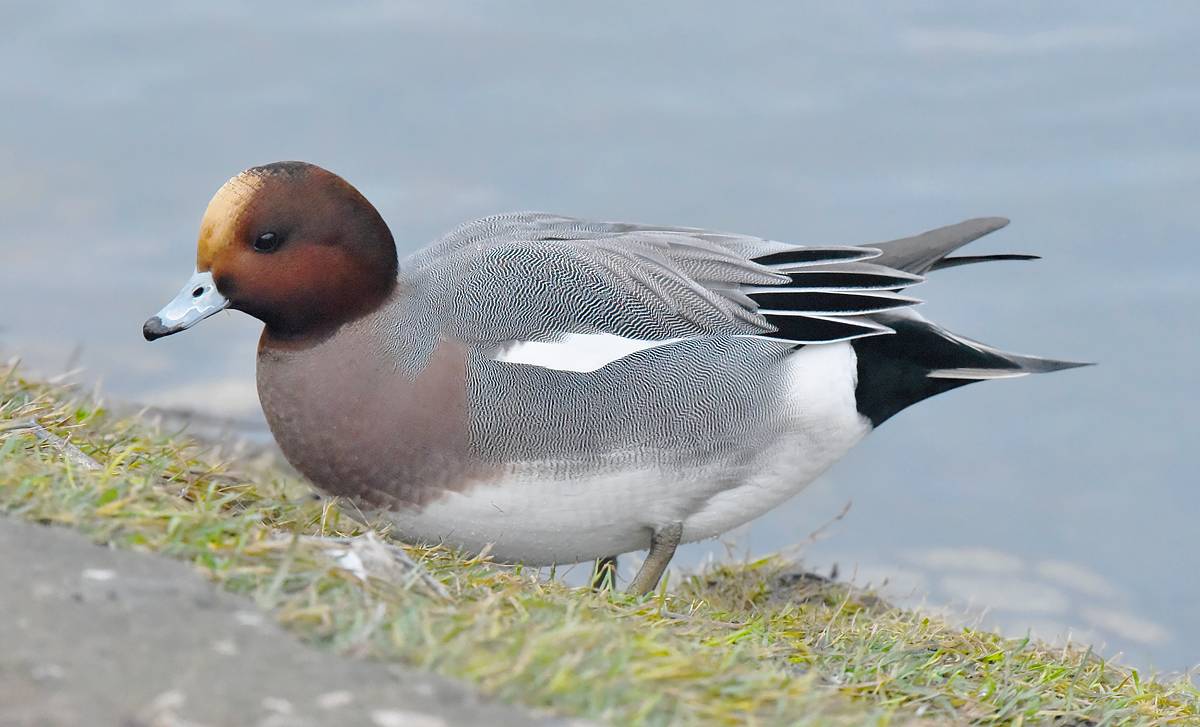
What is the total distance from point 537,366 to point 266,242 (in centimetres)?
74

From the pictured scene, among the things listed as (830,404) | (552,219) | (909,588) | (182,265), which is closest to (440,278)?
(552,219)

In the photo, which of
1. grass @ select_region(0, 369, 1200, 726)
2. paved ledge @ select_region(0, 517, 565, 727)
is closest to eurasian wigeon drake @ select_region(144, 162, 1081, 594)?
grass @ select_region(0, 369, 1200, 726)

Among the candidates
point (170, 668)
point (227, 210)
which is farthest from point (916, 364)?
point (170, 668)

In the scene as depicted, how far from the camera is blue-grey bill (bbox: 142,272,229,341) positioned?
378 centimetres

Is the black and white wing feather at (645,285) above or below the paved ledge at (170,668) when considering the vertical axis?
above

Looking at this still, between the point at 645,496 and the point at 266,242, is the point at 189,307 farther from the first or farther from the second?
the point at 645,496

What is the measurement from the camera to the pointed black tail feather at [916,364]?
4336 mm

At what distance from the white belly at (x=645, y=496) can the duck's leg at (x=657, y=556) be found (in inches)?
1.1

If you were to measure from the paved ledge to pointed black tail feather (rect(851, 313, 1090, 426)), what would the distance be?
234cm

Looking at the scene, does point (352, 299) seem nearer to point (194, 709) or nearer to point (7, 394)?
point (7, 394)

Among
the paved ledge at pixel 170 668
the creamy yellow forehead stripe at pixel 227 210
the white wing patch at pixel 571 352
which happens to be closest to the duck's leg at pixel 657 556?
the white wing patch at pixel 571 352

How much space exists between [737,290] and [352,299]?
103 cm

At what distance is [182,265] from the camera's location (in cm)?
718

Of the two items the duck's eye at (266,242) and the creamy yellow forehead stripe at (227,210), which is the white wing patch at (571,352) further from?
the creamy yellow forehead stripe at (227,210)
